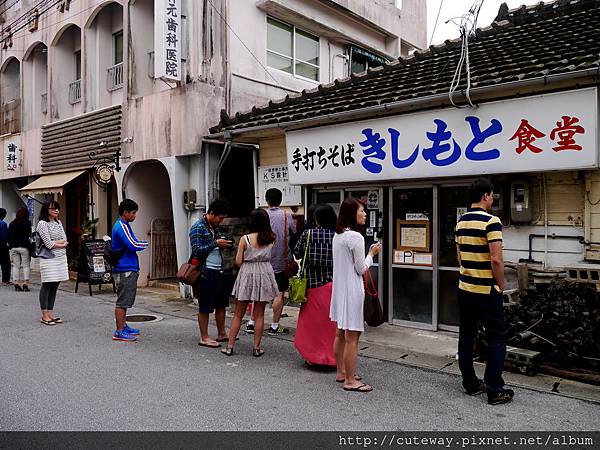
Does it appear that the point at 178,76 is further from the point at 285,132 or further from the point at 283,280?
the point at 283,280

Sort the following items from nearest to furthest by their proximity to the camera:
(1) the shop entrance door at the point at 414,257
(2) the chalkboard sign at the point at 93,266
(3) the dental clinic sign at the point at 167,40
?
(1) the shop entrance door at the point at 414,257
(3) the dental clinic sign at the point at 167,40
(2) the chalkboard sign at the point at 93,266

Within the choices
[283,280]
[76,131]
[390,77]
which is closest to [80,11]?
[76,131]

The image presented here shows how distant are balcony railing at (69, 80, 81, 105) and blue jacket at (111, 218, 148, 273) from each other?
976 cm

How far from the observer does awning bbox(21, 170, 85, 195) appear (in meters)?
13.4

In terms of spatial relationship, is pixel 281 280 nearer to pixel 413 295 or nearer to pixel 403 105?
pixel 413 295

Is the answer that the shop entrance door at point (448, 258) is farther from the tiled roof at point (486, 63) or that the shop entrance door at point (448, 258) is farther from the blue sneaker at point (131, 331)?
the blue sneaker at point (131, 331)

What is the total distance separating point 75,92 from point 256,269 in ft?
38.8

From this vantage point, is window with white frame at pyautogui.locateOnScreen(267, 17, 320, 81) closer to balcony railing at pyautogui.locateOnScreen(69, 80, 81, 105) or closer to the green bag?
balcony railing at pyautogui.locateOnScreen(69, 80, 81, 105)

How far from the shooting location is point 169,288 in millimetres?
12008

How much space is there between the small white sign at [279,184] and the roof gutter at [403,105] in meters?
0.88

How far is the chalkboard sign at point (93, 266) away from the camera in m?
11.1

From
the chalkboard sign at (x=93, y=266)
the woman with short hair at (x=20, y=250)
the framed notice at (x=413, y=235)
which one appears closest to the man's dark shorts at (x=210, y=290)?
the framed notice at (x=413, y=235)

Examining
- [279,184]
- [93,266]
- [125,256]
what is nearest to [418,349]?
[125,256]

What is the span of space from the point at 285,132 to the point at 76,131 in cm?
787
